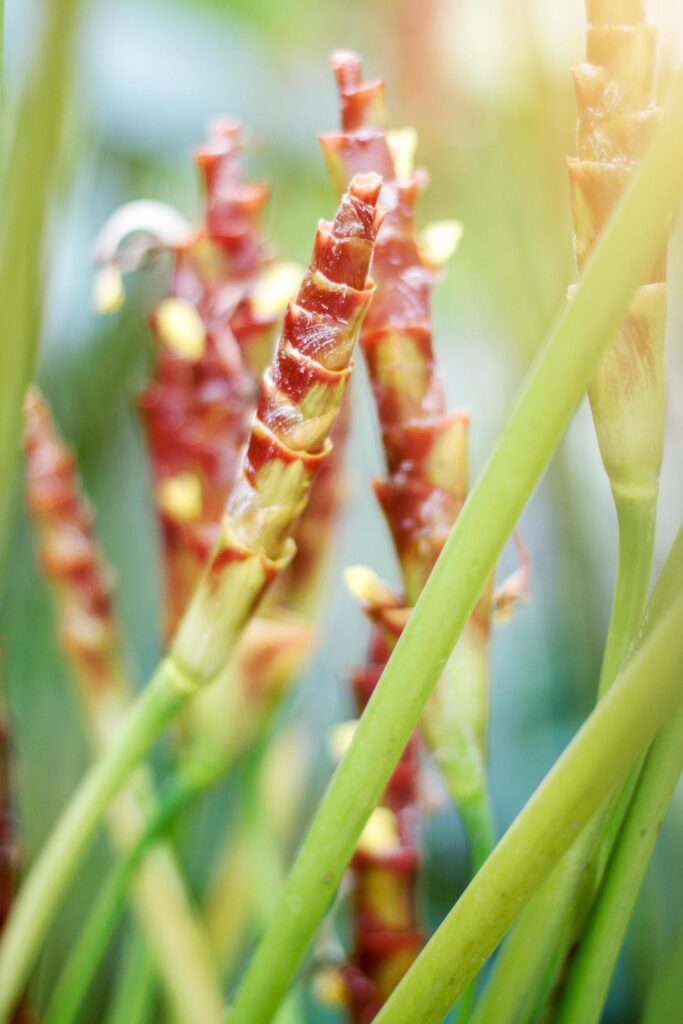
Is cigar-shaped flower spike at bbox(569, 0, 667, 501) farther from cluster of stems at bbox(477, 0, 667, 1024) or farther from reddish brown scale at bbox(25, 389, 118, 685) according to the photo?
reddish brown scale at bbox(25, 389, 118, 685)

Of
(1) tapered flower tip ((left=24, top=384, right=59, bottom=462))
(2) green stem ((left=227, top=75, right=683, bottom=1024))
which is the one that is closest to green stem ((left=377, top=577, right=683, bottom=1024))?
(2) green stem ((left=227, top=75, right=683, bottom=1024))

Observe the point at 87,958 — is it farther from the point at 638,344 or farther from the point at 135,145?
the point at 135,145

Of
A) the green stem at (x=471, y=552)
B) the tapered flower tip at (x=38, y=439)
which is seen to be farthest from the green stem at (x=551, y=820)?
the tapered flower tip at (x=38, y=439)

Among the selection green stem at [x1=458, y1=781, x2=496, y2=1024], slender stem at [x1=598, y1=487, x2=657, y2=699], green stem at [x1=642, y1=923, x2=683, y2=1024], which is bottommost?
green stem at [x1=642, y1=923, x2=683, y2=1024]

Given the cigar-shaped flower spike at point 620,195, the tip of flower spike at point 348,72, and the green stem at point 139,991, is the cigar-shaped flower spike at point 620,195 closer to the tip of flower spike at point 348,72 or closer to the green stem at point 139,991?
the tip of flower spike at point 348,72

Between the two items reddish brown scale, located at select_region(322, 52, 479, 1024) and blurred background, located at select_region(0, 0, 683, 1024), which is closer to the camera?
reddish brown scale, located at select_region(322, 52, 479, 1024)

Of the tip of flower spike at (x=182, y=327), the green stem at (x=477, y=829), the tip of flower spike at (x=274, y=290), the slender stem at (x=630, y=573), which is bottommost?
the green stem at (x=477, y=829)
